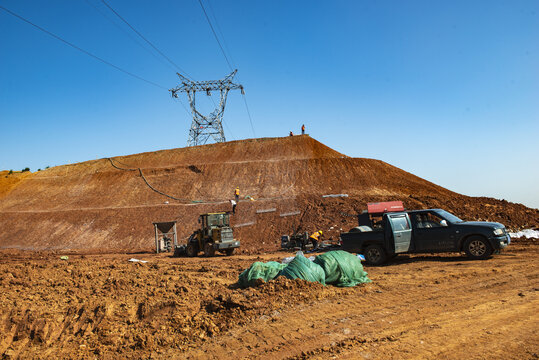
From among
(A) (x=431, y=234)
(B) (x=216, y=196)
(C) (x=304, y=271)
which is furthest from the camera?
(B) (x=216, y=196)

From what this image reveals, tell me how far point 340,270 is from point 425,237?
461cm

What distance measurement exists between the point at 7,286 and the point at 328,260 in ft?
26.4

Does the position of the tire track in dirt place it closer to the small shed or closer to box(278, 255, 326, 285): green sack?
box(278, 255, 326, 285): green sack

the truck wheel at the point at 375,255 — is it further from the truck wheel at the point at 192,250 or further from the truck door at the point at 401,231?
the truck wheel at the point at 192,250

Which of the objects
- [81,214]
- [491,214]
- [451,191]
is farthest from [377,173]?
[81,214]

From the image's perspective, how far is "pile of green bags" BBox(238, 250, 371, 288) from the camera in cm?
866

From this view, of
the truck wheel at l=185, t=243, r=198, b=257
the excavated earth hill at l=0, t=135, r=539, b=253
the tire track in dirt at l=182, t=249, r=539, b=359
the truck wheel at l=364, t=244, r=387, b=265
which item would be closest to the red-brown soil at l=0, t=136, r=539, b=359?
the tire track in dirt at l=182, t=249, r=539, b=359

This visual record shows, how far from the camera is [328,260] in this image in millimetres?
9203

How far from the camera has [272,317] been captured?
6.92m

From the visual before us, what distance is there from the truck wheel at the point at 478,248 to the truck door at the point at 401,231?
178 cm

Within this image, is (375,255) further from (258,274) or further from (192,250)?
(192,250)

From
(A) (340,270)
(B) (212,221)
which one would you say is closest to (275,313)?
(A) (340,270)

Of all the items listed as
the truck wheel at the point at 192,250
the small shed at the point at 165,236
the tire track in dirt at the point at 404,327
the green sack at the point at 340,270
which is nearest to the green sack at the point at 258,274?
the green sack at the point at 340,270

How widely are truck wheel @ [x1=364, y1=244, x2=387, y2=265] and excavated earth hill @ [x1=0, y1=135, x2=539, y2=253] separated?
829 centimetres
